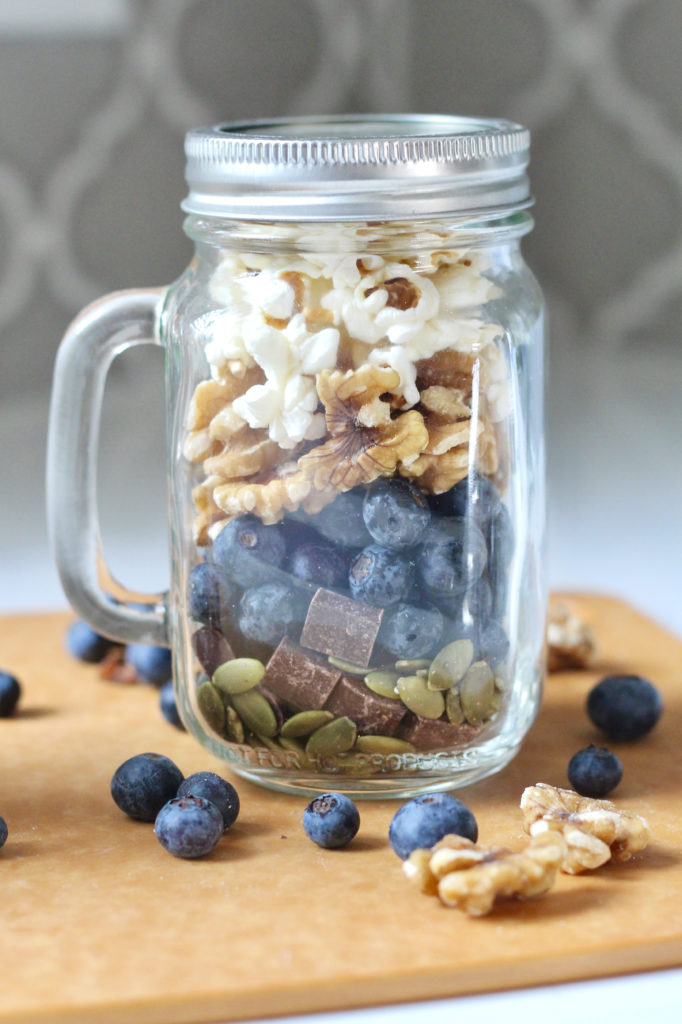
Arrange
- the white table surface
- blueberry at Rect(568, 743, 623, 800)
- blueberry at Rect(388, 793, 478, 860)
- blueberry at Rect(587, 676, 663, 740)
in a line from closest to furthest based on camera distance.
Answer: the white table surface, blueberry at Rect(388, 793, 478, 860), blueberry at Rect(568, 743, 623, 800), blueberry at Rect(587, 676, 663, 740)

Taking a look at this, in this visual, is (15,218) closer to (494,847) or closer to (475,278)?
(475,278)

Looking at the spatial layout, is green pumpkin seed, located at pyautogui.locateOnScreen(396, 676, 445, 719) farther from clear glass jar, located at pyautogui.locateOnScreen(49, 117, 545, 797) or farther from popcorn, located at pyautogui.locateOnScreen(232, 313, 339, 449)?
popcorn, located at pyautogui.locateOnScreen(232, 313, 339, 449)

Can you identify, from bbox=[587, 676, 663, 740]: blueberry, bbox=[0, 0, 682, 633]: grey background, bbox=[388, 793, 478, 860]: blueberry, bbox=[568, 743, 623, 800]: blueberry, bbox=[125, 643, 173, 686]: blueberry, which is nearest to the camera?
bbox=[388, 793, 478, 860]: blueberry

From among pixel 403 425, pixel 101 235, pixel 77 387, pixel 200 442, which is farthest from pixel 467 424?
pixel 101 235

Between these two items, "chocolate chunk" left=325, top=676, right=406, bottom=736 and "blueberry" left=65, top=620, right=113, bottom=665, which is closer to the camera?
"chocolate chunk" left=325, top=676, right=406, bottom=736

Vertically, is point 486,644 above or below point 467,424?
below

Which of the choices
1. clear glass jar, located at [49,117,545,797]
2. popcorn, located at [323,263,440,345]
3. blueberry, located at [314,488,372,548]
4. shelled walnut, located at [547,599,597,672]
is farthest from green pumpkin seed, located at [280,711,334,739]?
shelled walnut, located at [547,599,597,672]

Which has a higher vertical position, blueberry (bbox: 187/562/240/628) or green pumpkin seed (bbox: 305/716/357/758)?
A: blueberry (bbox: 187/562/240/628)

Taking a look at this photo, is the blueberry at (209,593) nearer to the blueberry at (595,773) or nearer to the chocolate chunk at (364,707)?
the chocolate chunk at (364,707)
